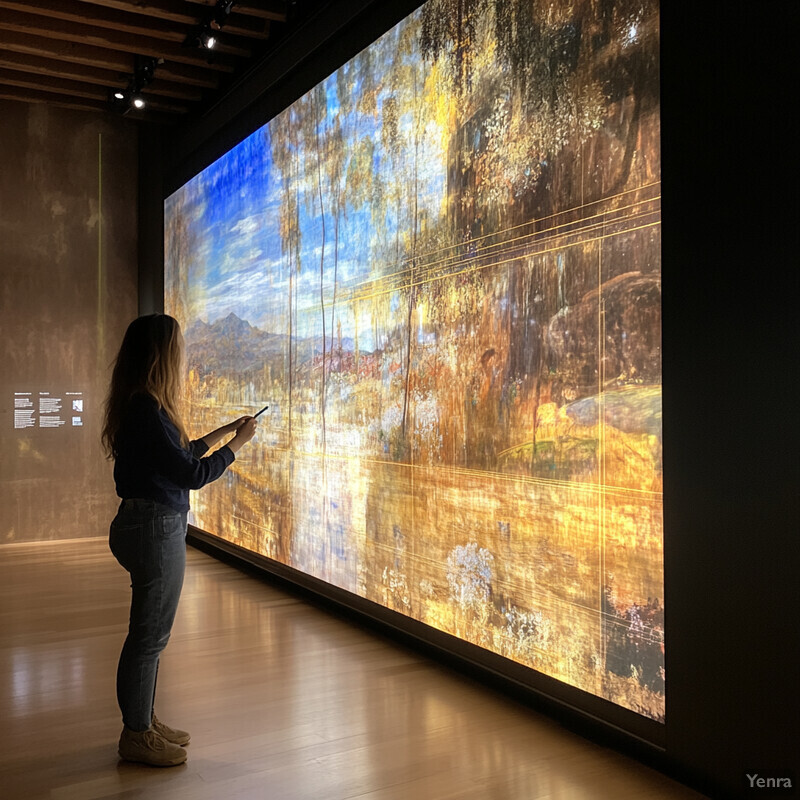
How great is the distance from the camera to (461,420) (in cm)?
423

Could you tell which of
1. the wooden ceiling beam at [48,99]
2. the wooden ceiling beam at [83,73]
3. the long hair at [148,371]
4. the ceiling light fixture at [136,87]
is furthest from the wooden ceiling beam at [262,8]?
the long hair at [148,371]

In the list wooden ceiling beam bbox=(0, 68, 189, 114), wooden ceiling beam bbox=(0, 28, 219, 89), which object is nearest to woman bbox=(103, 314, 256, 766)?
wooden ceiling beam bbox=(0, 28, 219, 89)

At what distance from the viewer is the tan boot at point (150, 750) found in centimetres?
319

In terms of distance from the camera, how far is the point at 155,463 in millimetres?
3012

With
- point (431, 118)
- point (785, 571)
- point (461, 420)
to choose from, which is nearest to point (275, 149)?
point (431, 118)

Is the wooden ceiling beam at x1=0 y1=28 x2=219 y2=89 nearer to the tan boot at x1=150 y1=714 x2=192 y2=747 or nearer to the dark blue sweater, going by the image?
the dark blue sweater

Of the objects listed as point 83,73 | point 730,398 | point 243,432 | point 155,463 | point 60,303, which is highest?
point 83,73

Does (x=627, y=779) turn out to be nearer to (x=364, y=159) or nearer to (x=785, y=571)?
(x=785, y=571)

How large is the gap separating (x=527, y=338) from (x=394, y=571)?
1777mm

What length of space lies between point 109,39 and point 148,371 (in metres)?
5.19

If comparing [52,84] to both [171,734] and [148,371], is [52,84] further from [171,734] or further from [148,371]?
[171,734]

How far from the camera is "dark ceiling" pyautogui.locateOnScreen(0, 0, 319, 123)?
647 centimetres

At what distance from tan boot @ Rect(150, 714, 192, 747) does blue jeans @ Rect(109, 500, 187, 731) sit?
0.18 meters

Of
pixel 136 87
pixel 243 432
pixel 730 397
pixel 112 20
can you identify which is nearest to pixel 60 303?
pixel 136 87
